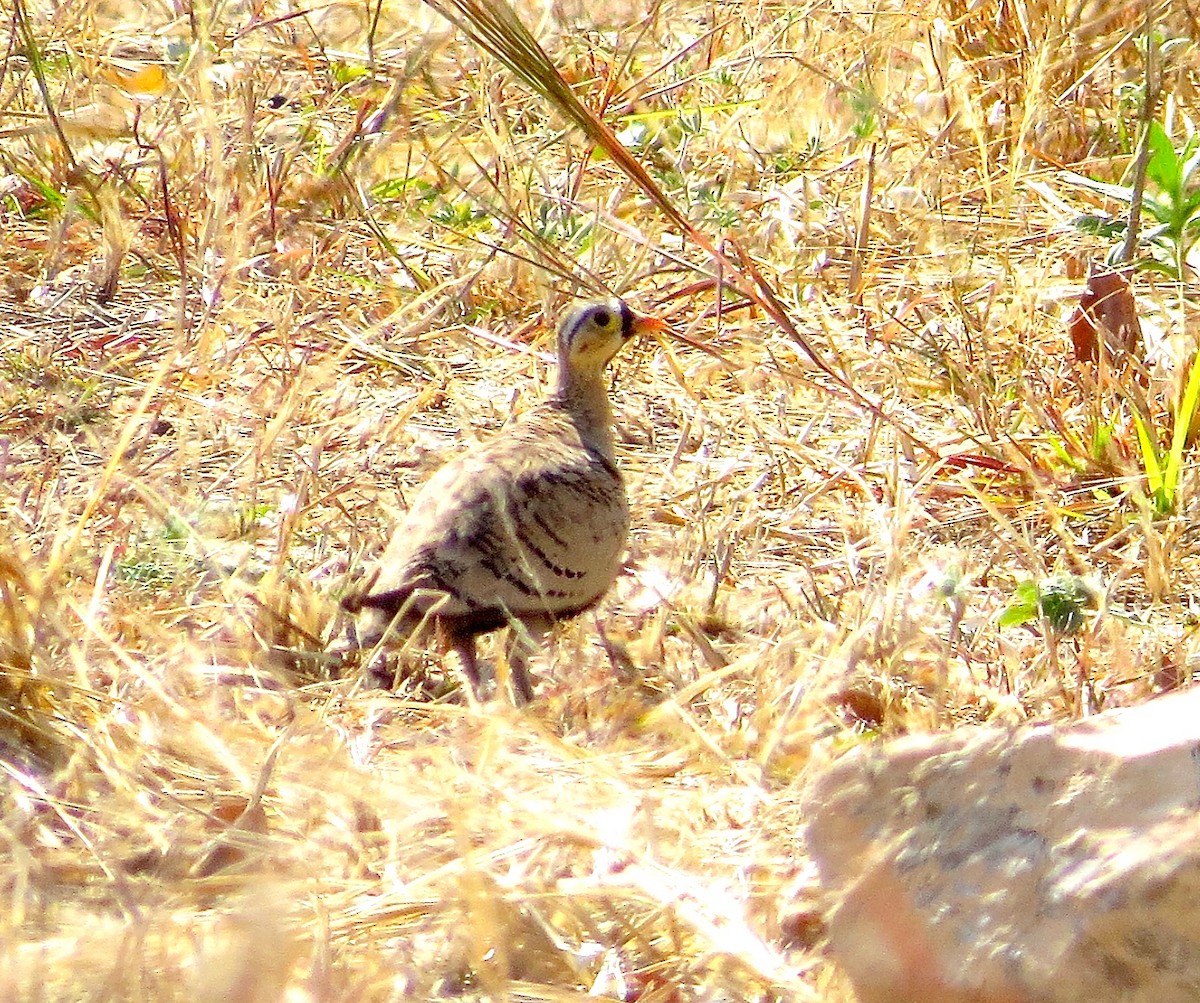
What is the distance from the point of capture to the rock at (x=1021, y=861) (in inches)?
69.9

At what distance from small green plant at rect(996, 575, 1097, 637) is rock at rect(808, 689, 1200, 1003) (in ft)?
3.13

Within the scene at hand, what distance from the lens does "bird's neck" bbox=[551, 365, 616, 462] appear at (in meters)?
3.88

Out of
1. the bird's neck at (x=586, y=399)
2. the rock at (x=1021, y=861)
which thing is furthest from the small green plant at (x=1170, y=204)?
the rock at (x=1021, y=861)

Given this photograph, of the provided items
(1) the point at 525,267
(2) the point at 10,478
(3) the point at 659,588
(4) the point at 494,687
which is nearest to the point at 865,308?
(1) the point at 525,267

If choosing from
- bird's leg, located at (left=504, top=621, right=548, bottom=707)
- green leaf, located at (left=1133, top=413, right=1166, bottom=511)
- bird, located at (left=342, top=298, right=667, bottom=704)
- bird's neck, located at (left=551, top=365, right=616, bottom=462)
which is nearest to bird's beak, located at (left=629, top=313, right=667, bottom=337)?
bird's neck, located at (left=551, top=365, right=616, bottom=462)

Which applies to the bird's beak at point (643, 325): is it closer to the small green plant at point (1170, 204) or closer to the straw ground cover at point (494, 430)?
the straw ground cover at point (494, 430)

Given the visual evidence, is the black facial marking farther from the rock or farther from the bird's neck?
the rock

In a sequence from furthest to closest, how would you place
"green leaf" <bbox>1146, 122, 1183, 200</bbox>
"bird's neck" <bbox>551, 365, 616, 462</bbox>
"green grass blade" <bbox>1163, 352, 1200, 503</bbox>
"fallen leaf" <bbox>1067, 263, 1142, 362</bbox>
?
"fallen leaf" <bbox>1067, 263, 1142, 362</bbox>
"bird's neck" <bbox>551, 365, 616, 462</bbox>
"green leaf" <bbox>1146, 122, 1183, 200</bbox>
"green grass blade" <bbox>1163, 352, 1200, 503</bbox>

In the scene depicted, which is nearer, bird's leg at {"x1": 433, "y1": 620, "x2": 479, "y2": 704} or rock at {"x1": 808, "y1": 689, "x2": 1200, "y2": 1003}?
rock at {"x1": 808, "y1": 689, "x2": 1200, "y2": 1003}

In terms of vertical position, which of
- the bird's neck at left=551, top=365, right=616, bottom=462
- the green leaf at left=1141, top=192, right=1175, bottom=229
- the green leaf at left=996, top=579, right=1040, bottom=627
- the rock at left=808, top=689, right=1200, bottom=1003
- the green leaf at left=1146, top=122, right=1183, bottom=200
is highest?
the green leaf at left=1146, top=122, right=1183, bottom=200

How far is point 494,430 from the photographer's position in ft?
14.0

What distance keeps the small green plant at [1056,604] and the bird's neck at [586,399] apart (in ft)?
3.49

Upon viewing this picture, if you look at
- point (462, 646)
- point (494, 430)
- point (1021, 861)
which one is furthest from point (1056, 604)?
point (494, 430)

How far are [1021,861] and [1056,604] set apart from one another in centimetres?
123
